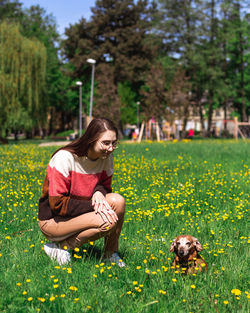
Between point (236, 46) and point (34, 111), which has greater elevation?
point (236, 46)

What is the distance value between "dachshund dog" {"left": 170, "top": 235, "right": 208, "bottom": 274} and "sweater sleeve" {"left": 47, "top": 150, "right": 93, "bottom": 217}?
33.3 inches

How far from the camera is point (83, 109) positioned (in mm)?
58844

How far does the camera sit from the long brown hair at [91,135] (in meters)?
3.40

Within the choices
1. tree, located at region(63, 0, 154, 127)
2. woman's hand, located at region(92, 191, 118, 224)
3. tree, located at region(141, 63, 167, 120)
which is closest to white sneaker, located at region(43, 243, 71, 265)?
woman's hand, located at region(92, 191, 118, 224)

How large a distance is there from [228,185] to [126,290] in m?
5.05

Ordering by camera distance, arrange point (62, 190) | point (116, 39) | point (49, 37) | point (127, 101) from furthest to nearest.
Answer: point (49, 37) < point (127, 101) < point (116, 39) < point (62, 190)

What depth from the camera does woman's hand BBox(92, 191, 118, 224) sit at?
338 centimetres

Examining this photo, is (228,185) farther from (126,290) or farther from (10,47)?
(10,47)

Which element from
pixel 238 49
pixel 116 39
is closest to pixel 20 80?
pixel 116 39

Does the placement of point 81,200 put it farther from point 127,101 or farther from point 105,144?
point 127,101

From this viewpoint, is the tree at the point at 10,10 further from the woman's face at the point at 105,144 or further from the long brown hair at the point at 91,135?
the woman's face at the point at 105,144

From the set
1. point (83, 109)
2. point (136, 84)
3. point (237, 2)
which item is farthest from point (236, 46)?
point (83, 109)

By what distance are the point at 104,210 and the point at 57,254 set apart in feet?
2.12

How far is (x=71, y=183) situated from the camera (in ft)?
11.7
